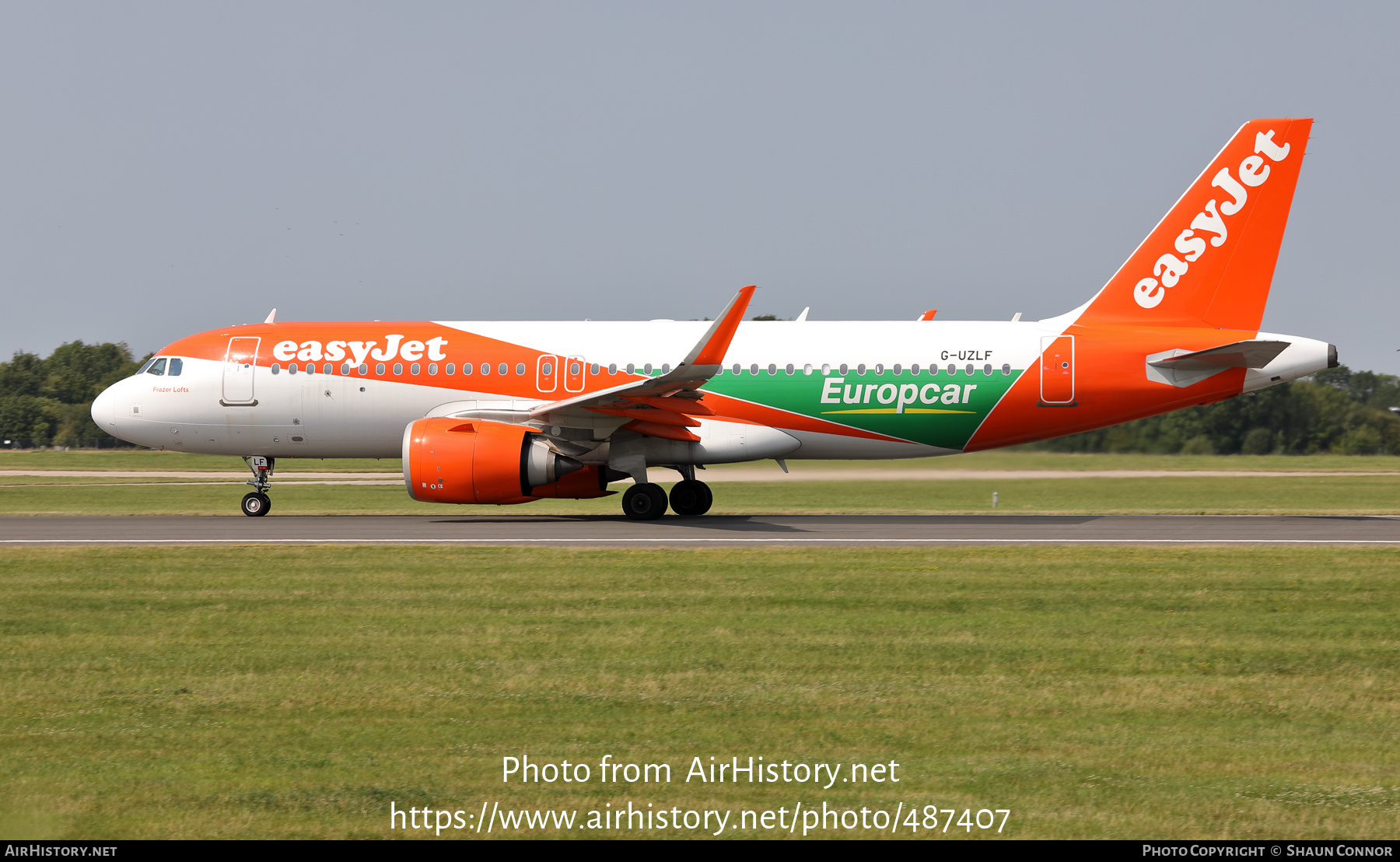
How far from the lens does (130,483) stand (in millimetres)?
42156

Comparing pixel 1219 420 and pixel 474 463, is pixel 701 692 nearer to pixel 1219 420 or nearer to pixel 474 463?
pixel 474 463

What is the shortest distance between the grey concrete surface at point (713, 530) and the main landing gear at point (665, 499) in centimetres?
32

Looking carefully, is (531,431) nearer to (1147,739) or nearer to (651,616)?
(651,616)

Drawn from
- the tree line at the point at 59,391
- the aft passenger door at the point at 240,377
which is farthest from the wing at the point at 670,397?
the tree line at the point at 59,391

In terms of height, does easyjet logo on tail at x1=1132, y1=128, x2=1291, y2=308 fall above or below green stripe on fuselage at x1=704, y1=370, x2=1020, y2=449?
above

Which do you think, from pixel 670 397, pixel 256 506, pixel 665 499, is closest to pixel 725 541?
pixel 670 397

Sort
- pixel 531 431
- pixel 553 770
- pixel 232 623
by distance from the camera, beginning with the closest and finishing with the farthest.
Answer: pixel 553 770, pixel 232 623, pixel 531 431

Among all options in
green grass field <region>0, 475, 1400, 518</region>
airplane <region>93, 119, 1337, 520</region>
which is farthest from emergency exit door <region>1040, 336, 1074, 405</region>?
green grass field <region>0, 475, 1400, 518</region>

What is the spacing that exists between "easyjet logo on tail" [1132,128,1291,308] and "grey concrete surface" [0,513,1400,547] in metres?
4.47

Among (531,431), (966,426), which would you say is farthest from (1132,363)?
(531,431)

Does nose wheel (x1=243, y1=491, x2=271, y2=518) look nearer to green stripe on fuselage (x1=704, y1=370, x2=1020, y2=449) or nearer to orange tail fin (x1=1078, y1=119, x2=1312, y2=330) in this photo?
green stripe on fuselage (x1=704, y1=370, x2=1020, y2=449)

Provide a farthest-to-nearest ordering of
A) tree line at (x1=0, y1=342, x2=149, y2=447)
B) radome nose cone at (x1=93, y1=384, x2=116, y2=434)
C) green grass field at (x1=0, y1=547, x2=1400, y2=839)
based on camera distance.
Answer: tree line at (x1=0, y1=342, x2=149, y2=447), radome nose cone at (x1=93, y1=384, x2=116, y2=434), green grass field at (x1=0, y1=547, x2=1400, y2=839)

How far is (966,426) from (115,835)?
63.1 feet

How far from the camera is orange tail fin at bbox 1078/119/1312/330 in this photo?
890 inches
